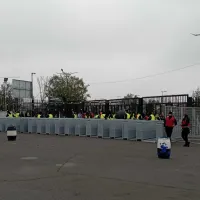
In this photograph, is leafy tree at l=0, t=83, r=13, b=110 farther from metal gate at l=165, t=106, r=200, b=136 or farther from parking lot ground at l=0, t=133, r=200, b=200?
parking lot ground at l=0, t=133, r=200, b=200

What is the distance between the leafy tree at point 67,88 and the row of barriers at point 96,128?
35.4 m

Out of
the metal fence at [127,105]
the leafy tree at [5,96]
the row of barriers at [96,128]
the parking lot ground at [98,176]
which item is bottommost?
the parking lot ground at [98,176]

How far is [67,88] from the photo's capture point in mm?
67125

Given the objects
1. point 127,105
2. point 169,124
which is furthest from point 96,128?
point 169,124

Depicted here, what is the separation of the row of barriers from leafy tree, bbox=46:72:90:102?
35369mm

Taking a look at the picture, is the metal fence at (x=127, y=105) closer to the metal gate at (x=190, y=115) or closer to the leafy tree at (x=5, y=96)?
the metal gate at (x=190, y=115)

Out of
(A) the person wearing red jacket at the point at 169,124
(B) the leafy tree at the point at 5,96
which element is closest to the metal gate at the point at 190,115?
(A) the person wearing red jacket at the point at 169,124

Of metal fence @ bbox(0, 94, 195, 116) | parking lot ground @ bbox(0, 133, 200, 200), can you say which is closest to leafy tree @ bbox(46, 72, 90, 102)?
metal fence @ bbox(0, 94, 195, 116)

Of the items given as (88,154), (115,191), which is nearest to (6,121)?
Result: (88,154)

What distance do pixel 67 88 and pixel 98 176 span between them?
58111 millimetres

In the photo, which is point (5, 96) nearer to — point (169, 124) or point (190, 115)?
point (190, 115)

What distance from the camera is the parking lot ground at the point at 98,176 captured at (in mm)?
7426

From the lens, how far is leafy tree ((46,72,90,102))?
6681 centimetres

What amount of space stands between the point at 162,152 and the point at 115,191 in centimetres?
558
